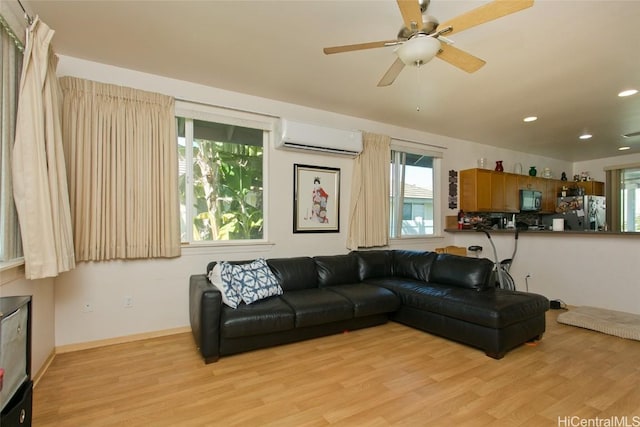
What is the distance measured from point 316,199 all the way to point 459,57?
2.40 m

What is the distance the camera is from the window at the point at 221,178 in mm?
3373

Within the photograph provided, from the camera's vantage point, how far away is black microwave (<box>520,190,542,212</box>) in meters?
6.02

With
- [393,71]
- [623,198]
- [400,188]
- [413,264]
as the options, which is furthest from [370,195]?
[623,198]

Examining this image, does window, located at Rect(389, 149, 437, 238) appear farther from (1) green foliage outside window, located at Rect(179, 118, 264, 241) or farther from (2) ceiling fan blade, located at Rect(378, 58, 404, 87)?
(2) ceiling fan blade, located at Rect(378, 58, 404, 87)

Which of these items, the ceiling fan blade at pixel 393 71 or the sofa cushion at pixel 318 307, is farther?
the sofa cushion at pixel 318 307

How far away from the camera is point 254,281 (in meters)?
2.98

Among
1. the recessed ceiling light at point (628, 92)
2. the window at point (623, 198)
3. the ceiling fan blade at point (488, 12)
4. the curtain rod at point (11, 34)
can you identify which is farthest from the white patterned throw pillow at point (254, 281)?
the window at point (623, 198)

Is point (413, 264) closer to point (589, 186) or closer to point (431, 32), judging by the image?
point (431, 32)

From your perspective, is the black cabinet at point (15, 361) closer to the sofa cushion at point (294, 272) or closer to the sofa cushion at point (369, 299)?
the sofa cushion at point (294, 272)

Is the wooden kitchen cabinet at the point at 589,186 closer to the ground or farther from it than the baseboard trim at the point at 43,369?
farther from it

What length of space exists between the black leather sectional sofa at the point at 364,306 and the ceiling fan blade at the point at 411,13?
229 cm

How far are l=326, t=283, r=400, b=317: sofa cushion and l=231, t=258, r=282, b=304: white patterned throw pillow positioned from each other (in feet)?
2.33

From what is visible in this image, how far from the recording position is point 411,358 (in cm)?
266

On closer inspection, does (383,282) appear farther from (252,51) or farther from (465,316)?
(252,51)
